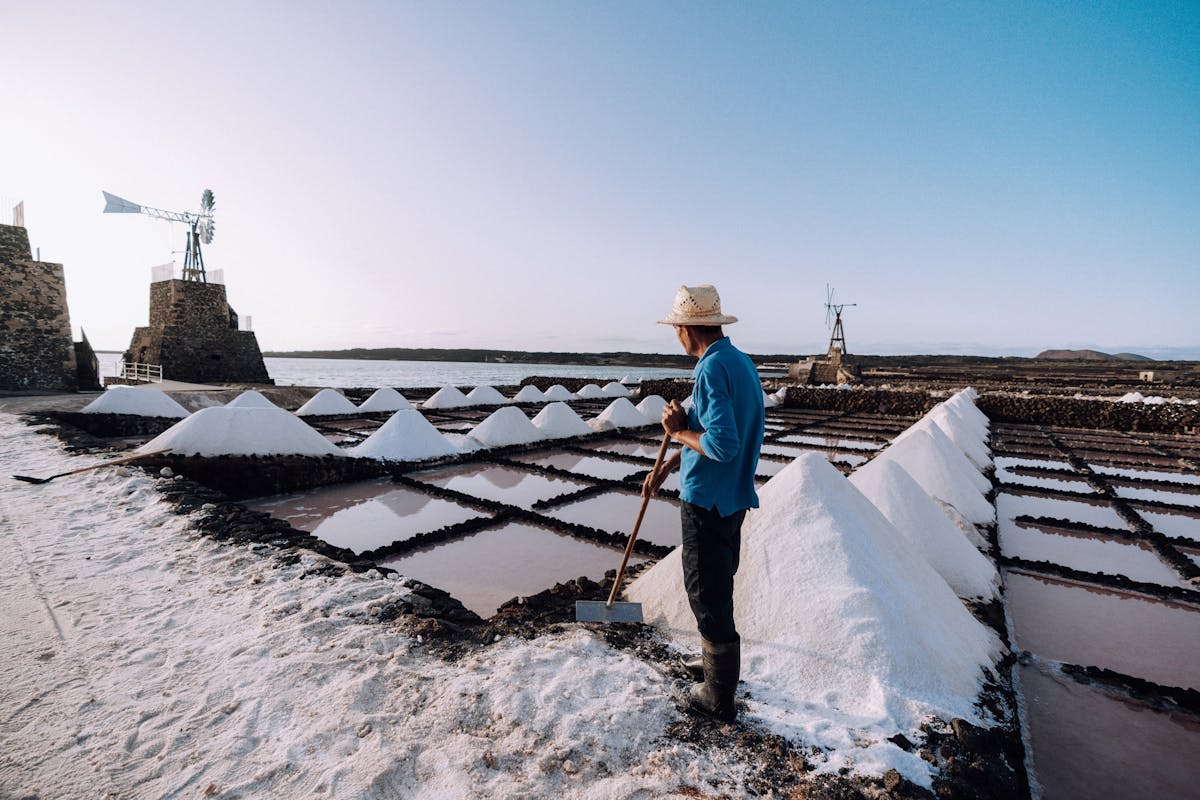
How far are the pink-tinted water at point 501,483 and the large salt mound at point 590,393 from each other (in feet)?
33.4

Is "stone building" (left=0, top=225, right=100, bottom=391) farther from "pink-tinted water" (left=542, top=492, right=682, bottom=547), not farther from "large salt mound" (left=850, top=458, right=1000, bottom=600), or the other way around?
"large salt mound" (left=850, top=458, right=1000, bottom=600)

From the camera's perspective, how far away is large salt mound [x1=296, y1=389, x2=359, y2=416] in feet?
37.6

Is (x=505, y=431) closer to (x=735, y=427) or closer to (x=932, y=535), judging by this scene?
(x=932, y=535)

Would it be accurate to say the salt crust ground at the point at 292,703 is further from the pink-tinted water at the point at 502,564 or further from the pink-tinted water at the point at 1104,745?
the pink-tinted water at the point at 1104,745

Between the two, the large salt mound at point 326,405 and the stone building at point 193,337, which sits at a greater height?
the stone building at point 193,337

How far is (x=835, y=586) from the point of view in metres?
2.01

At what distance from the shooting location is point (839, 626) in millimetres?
1902

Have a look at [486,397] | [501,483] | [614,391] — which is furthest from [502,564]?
[614,391]

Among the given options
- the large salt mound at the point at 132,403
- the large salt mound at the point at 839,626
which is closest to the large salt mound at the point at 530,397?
A: the large salt mound at the point at 132,403

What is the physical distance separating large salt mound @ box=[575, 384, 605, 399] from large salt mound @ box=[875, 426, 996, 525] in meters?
12.3

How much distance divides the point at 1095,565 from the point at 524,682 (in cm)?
461

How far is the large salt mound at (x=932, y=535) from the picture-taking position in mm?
3076

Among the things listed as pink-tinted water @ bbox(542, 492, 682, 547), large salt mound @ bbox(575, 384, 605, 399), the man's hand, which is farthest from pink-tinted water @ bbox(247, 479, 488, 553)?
large salt mound @ bbox(575, 384, 605, 399)

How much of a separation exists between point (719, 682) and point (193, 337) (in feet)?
63.5
